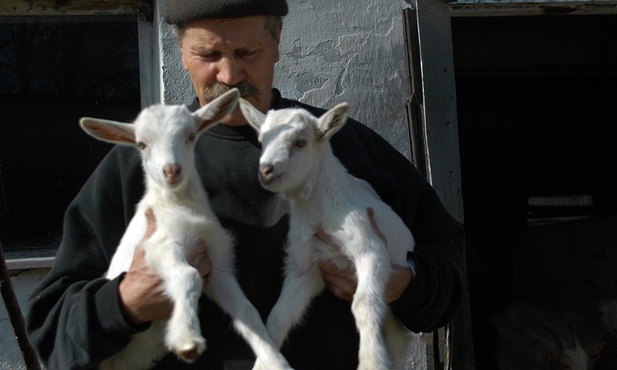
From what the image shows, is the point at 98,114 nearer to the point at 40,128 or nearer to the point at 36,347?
the point at 40,128

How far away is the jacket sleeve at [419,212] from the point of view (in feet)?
8.83

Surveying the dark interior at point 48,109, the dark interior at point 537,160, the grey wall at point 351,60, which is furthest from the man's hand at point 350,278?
the dark interior at point 537,160

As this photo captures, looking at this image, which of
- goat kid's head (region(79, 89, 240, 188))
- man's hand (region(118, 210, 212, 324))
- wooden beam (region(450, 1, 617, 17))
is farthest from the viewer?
wooden beam (region(450, 1, 617, 17))

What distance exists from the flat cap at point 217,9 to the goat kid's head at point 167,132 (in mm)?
289

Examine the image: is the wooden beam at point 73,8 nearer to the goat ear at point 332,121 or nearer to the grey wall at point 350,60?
the grey wall at point 350,60

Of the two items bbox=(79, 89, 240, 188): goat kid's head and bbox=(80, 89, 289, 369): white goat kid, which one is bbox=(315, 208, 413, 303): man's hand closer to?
bbox=(80, 89, 289, 369): white goat kid

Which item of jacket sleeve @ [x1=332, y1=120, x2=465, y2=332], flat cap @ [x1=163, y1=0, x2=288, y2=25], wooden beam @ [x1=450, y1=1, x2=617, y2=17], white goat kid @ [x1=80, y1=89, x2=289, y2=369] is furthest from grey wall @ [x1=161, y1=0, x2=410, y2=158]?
white goat kid @ [x1=80, y1=89, x2=289, y2=369]

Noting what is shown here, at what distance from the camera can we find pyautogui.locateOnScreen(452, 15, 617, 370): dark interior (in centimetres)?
644

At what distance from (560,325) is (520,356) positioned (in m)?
0.33

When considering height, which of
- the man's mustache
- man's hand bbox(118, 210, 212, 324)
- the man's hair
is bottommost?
man's hand bbox(118, 210, 212, 324)

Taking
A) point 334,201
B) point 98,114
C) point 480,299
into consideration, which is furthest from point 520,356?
point 334,201

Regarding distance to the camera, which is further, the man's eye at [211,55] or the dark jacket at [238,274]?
the man's eye at [211,55]

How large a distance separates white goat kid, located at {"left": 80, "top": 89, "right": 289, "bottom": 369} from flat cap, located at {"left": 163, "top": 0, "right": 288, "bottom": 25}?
291mm

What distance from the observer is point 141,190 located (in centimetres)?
273
